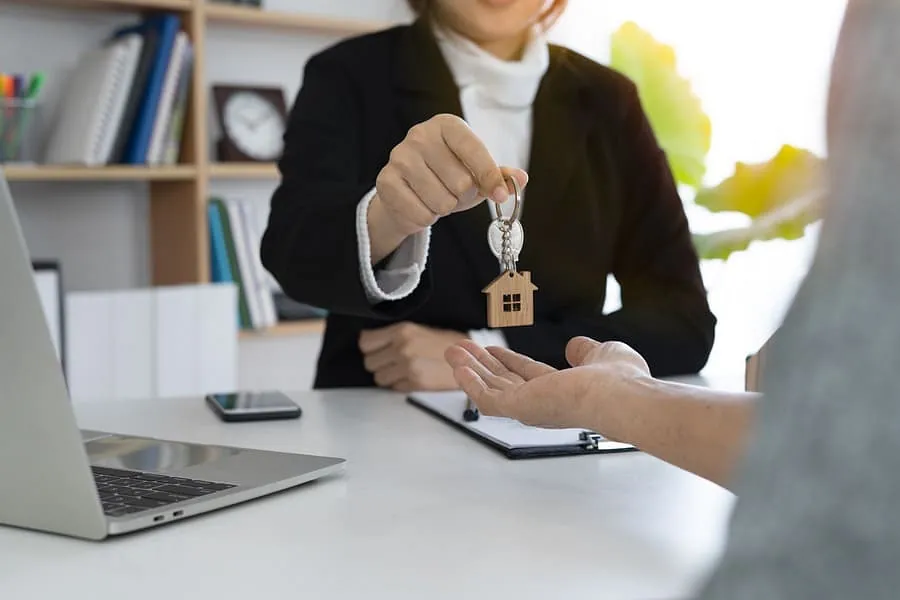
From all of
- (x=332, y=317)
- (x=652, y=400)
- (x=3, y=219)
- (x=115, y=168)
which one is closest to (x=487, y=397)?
(x=652, y=400)

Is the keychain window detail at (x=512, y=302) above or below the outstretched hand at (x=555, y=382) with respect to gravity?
above

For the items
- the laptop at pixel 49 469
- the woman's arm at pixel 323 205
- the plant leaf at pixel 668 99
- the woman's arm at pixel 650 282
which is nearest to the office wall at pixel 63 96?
the plant leaf at pixel 668 99

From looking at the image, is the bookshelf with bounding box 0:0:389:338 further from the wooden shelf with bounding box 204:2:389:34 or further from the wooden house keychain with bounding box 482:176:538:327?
the wooden house keychain with bounding box 482:176:538:327

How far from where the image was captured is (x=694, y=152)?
5.60ft

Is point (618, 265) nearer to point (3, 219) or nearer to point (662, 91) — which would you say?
point (662, 91)

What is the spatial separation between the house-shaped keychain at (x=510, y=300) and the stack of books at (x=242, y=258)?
1511 mm

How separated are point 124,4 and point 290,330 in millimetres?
795

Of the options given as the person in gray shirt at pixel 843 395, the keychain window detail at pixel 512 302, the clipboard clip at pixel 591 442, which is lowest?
the clipboard clip at pixel 591 442

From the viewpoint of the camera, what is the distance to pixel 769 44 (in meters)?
1.47

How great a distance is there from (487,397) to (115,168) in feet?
5.30

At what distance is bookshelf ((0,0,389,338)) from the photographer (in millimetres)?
2211

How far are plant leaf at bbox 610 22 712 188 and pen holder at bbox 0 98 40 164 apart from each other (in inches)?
47.5

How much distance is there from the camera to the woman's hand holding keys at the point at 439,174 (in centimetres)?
85

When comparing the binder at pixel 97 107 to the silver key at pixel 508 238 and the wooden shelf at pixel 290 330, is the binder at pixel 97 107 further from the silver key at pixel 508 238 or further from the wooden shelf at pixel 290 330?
the silver key at pixel 508 238
